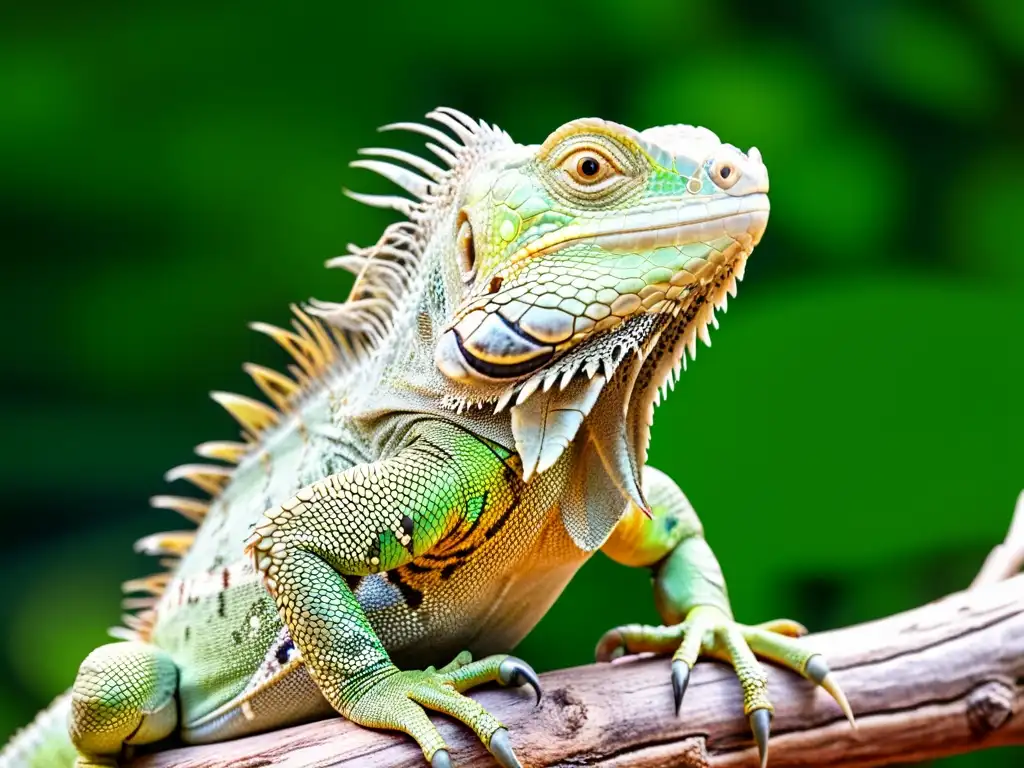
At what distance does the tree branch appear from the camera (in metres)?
2.20

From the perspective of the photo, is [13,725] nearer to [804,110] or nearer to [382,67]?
[382,67]

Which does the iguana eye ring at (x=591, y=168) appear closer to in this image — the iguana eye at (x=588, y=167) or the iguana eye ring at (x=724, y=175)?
the iguana eye at (x=588, y=167)

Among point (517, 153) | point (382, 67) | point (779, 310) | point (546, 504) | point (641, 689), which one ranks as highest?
point (382, 67)

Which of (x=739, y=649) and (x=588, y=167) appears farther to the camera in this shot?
(x=739, y=649)

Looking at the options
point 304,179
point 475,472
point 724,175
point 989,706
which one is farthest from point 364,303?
point 304,179

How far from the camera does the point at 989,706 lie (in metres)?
2.41

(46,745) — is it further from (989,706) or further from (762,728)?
(989,706)

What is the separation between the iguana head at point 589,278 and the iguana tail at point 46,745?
4.53 feet

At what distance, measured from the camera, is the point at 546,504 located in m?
2.22

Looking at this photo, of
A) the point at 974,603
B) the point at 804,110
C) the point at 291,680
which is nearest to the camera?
the point at 291,680

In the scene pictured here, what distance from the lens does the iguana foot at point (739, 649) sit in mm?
2299

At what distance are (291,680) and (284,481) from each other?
0.50 m

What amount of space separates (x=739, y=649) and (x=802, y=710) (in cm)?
19

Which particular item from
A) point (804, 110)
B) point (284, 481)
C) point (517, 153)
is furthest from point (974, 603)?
point (804, 110)
